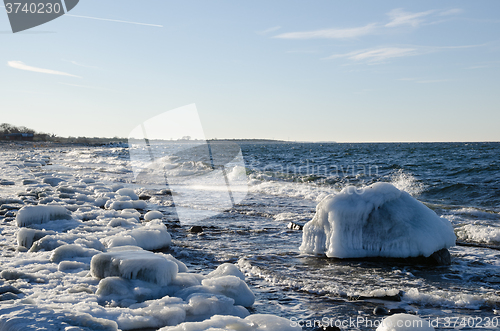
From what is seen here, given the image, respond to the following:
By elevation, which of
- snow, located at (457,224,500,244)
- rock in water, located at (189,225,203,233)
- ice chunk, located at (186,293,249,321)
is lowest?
snow, located at (457,224,500,244)

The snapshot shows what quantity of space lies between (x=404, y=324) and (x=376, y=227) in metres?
3.14

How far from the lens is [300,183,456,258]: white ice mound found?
19.9 ft

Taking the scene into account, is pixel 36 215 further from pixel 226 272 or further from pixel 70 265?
pixel 226 272

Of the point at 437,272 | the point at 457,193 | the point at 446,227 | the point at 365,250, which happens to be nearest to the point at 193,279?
the point at 365,250

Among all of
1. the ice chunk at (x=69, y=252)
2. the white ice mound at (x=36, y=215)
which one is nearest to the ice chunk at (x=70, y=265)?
the ice chunk at (x=69, y=252)

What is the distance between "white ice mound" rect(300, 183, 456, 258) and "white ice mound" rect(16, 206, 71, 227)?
542 centimetres

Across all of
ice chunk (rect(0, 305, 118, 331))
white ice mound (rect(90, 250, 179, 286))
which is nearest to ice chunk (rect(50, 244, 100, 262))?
white ice mound (rect(90, 250, 179, 286))

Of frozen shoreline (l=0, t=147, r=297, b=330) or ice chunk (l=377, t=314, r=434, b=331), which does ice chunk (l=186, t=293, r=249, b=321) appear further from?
ice chunk (l=377, t=314, r=434, b=331)

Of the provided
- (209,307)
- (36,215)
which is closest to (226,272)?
(209,307)

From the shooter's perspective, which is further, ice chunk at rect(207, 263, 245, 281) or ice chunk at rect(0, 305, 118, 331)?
ice chunk at rect(207, 263, 245, 281)

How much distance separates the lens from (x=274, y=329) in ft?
10.7

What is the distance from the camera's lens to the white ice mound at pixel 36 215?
7504mm

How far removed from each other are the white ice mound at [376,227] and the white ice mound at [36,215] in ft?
17.8

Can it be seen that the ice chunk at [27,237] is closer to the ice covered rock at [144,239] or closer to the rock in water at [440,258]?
the ice covered rock at [144,239]
